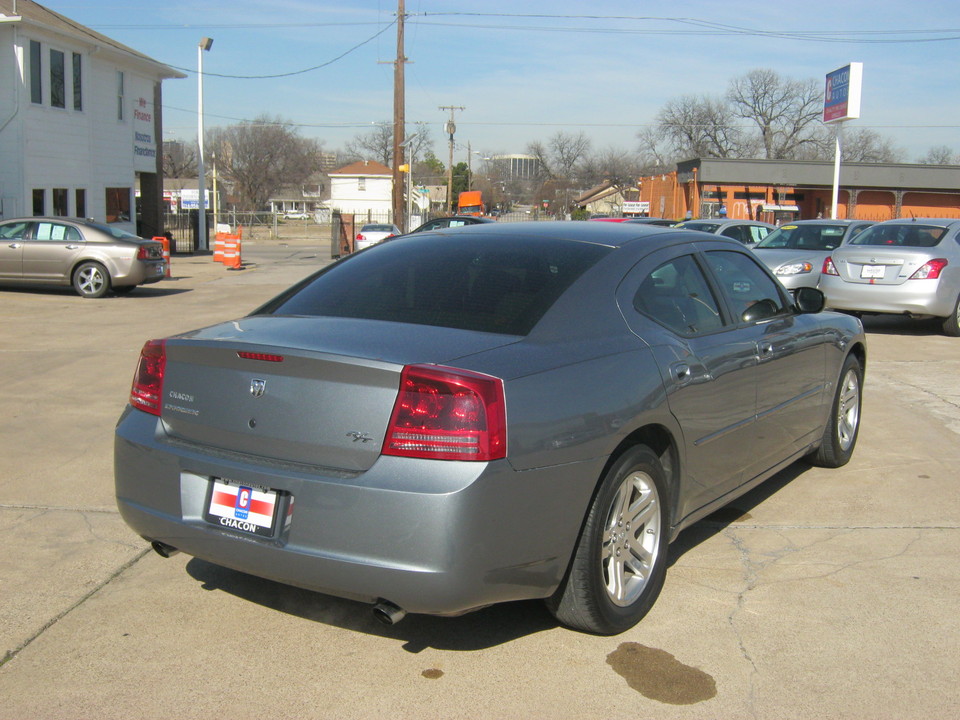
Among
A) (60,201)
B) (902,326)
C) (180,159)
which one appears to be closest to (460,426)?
(902,326)

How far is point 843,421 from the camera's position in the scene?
6.46 m

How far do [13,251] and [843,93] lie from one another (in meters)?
27.6

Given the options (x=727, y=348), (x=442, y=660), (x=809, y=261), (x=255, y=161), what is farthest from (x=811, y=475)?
(x=255, y=161)

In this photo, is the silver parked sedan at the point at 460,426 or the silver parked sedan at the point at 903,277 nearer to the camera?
the silver parked sedan at the point at 460,426

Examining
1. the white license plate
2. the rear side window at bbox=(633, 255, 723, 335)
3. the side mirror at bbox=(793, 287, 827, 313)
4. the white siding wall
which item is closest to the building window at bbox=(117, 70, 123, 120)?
the white siding wall

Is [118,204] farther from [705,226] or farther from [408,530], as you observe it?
[408,530]

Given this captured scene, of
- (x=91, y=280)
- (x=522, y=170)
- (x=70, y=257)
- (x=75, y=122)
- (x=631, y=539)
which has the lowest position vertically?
(x=631, y=539)

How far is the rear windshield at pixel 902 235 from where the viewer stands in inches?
530

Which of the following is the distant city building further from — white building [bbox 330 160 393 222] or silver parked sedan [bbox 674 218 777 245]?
silver parked sedan [bbox 674 218 777 245]

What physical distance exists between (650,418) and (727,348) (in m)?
0.96

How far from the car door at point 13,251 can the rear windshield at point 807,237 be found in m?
13.5

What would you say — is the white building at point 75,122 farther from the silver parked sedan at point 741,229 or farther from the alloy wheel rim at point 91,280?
the silver parked sedan at point 741,229

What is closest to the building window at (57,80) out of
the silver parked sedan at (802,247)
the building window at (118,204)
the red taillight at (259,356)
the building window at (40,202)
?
the building window at (40,202)

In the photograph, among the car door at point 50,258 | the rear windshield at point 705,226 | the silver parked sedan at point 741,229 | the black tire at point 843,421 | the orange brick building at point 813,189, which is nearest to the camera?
the black tire at point 843,421
